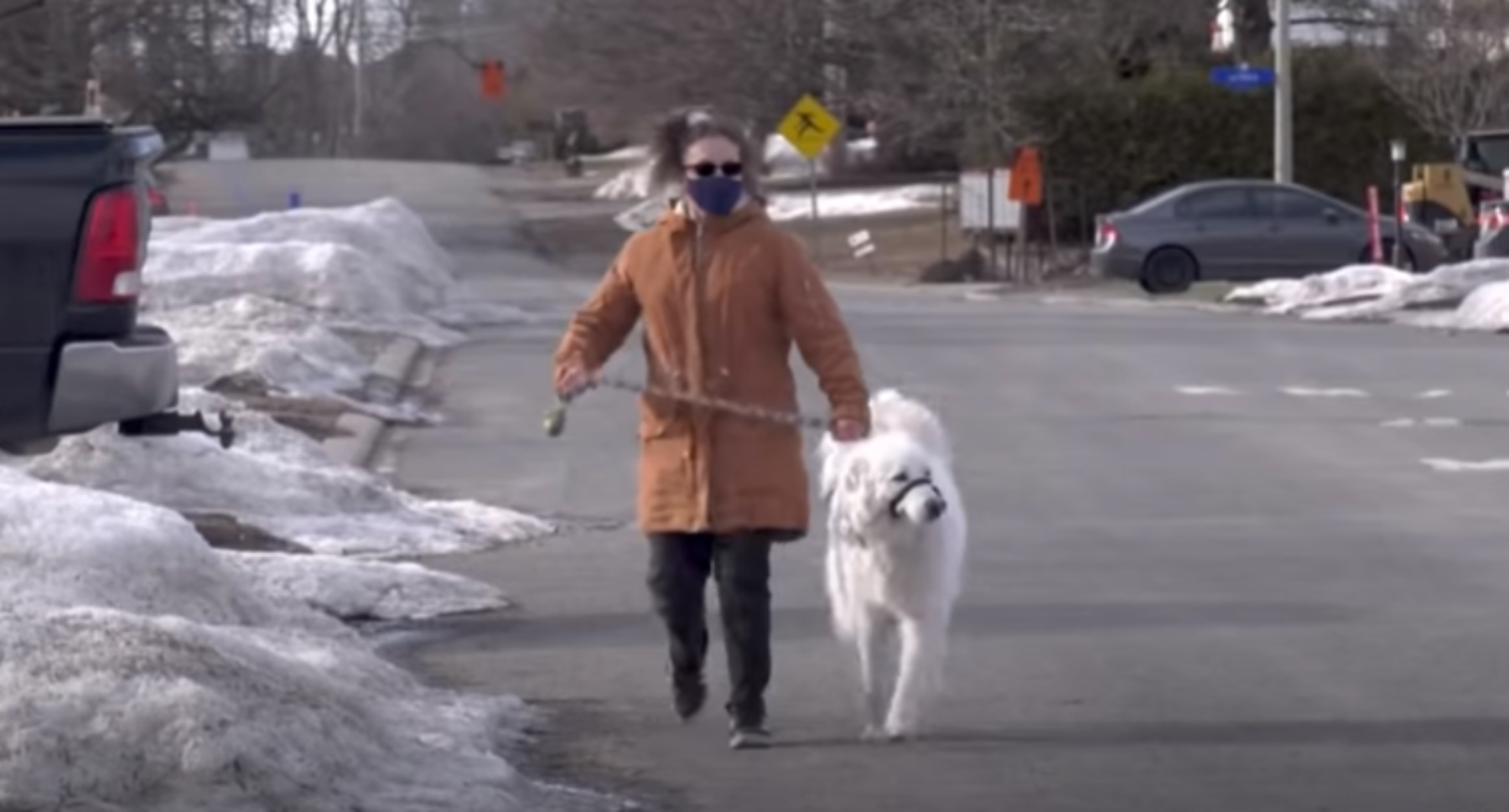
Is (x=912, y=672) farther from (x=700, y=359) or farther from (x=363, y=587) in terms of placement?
(x=363, y=587)

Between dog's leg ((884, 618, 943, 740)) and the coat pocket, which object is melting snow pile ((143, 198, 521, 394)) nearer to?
the coat pocket

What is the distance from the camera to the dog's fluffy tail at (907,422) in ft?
28.2

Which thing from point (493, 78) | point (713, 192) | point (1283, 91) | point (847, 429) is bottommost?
point (847, 429)

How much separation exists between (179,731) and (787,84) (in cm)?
4836

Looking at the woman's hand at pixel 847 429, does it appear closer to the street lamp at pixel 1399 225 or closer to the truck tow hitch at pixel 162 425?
the truck tow hitch at pixel 162 425

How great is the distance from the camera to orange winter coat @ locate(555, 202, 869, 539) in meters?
8.50

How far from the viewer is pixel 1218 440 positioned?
1805 cm

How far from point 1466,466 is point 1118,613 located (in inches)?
237

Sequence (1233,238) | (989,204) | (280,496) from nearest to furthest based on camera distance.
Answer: (280,496) < (1233,238) < (989,204)

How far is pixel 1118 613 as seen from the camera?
11219 mm

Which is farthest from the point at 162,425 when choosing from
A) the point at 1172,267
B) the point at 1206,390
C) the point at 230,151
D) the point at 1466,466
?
the point at 230,151

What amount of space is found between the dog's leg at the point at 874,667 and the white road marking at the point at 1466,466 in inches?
323

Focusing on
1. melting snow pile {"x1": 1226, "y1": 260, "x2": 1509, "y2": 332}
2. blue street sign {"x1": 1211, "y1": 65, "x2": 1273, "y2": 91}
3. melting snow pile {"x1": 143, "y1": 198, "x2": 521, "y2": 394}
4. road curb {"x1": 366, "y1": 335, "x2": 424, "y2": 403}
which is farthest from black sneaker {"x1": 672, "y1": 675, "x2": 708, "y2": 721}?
blue street sign {"x1": 1211, "y1": 65, "x2": 1273, "y2": 91}

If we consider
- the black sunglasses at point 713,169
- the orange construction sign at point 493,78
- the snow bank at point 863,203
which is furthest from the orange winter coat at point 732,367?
the orange construction sign at point 493,78
